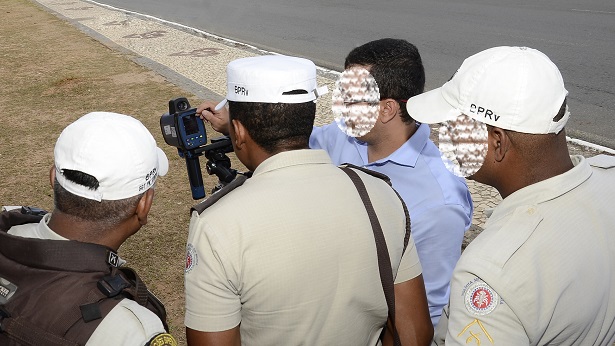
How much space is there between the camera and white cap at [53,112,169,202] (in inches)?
80.7

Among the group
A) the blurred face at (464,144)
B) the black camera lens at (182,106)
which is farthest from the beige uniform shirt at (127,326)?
the black camera lens at (182,106)

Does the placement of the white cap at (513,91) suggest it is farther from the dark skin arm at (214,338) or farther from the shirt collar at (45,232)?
the shirt collar at (45,232)

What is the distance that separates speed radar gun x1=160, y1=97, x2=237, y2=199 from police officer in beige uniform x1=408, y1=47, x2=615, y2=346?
1279mm

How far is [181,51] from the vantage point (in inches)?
489

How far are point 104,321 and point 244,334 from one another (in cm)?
50

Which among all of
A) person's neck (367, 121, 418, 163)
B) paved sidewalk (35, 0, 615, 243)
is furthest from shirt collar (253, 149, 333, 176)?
paved sidewalk (35, 0, 615, 243)

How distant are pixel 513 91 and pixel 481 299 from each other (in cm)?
62

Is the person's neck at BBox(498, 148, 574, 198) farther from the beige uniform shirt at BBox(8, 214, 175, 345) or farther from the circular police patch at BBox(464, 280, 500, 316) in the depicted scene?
the beige uniform shirt at BBox(8, 214, 175, 345)

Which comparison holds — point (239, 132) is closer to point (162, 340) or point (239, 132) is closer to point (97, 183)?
point (97, 183)

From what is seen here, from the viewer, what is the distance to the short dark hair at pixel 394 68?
3092 millimetres

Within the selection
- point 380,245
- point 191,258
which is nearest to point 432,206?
point 380,245

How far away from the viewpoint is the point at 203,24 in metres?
15.9

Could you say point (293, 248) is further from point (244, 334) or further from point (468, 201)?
point (468, 201)

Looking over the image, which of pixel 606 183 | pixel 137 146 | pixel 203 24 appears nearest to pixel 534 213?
pixel 606 183
